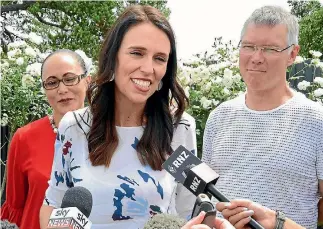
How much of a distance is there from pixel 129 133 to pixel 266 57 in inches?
23.6

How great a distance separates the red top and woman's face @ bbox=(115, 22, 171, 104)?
0.80 m

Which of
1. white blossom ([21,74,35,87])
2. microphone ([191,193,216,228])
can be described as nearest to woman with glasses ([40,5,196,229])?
microphone ([191,193,216,228])

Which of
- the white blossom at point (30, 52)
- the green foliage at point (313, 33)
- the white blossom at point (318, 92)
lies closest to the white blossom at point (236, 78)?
the white blossom at point (318, 92)

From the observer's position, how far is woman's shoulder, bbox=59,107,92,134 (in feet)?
7.55

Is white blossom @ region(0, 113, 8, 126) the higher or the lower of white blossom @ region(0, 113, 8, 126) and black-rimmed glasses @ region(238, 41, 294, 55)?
the lower

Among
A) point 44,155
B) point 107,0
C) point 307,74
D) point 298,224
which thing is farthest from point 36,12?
point 298,224

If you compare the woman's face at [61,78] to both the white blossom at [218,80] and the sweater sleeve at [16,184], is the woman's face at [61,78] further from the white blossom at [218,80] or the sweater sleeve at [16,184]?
the white blossom at [218,80]

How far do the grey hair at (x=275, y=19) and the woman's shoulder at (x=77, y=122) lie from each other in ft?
2.30

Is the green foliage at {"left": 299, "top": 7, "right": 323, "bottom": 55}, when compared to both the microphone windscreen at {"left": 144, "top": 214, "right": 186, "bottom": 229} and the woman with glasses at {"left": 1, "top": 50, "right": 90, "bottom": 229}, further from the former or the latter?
the microphone windscreen at {"left": 144, "top": 214, "right": 186, "bottom": 229}

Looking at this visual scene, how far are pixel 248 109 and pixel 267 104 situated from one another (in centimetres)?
8

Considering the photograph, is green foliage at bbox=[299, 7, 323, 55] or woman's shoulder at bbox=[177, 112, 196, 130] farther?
green foliage at bbox=[299, 7, 323, 55]

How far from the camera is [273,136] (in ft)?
7.38

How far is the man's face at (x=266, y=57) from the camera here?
222cm

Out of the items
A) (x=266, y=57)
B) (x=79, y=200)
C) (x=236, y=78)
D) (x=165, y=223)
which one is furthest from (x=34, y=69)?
(x=165, y=223)
